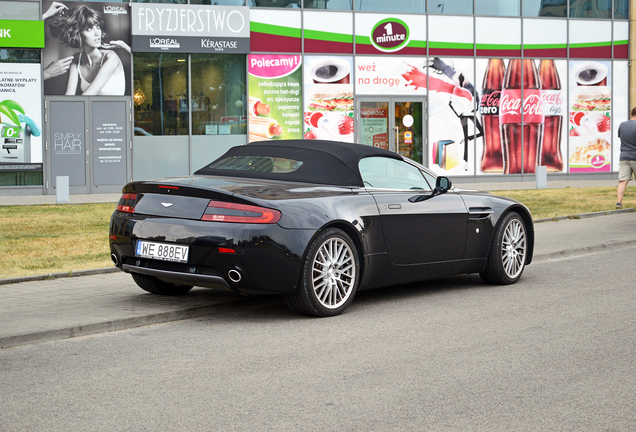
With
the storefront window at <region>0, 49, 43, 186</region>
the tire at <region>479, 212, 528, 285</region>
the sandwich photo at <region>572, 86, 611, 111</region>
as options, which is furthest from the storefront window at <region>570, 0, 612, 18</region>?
the tire at <region>479, 212, 528, 285</region>

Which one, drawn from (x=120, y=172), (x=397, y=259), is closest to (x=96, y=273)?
(x=397, y=259)

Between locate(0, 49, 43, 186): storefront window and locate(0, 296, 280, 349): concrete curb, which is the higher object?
locate(0, 49, 43, 186): storefront window

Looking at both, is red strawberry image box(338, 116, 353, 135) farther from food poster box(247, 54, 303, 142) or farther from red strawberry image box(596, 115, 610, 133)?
red strawberry image box(596, 115, 610, 133)

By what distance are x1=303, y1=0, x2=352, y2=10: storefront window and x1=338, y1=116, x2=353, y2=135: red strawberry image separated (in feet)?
10.8

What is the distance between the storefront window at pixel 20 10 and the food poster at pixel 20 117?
4.10 feet

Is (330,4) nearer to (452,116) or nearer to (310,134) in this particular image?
(310,134)

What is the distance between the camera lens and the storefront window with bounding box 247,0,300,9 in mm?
23828

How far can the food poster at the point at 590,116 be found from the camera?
89.4 ft

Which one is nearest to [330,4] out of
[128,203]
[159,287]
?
[159,287]

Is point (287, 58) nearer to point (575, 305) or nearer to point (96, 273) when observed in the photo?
point (96, 273)

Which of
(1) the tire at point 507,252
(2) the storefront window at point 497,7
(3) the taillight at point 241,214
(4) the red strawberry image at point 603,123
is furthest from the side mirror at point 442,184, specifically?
(4) the red strawberry image at point 603,123

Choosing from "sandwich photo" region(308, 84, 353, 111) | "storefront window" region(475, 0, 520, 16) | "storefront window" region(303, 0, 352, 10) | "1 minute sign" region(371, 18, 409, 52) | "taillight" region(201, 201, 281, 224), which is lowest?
"taillight" region(201, 201, 281, 224)

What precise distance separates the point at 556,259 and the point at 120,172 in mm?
15388

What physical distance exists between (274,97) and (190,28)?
10.1 feet
